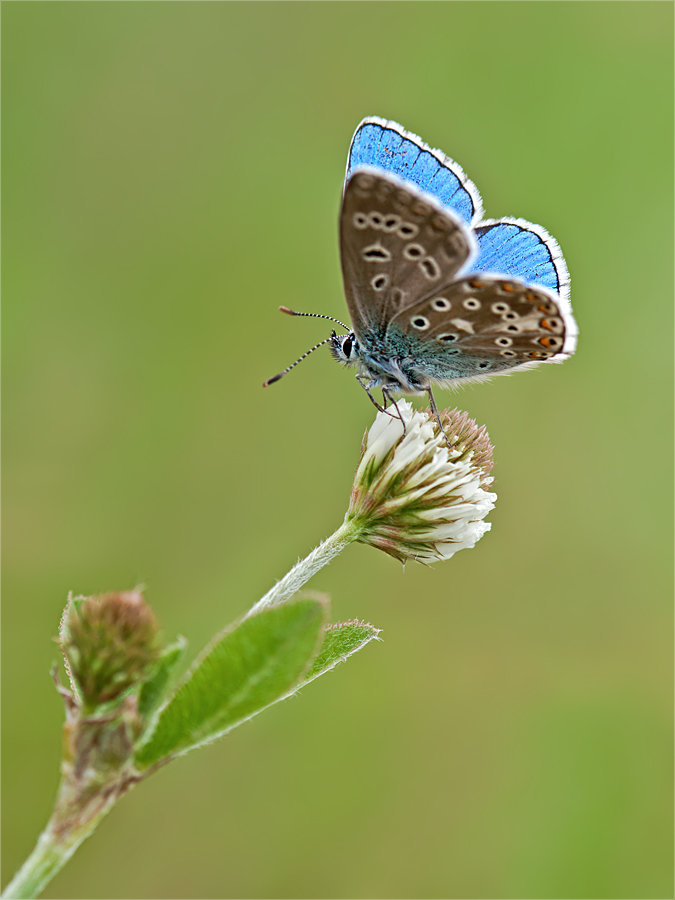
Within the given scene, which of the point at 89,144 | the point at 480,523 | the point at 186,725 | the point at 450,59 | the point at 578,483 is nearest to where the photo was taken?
the point at 186,725

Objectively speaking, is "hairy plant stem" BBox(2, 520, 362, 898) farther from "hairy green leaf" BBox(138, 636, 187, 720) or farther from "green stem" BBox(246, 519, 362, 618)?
"green stem" BBox(246, 519, 362, 618)

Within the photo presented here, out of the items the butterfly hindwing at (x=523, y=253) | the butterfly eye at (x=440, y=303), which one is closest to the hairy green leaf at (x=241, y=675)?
the butterfly eye at (x=440, y=303)

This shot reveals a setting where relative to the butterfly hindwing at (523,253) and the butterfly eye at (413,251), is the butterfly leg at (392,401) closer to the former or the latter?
the butterfly eye at (413,251)

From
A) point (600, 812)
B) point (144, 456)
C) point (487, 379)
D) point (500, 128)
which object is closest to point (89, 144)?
point (144, 456)

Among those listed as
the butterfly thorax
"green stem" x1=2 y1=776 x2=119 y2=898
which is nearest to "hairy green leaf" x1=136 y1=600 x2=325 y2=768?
"green stem" x1=2 y1=776 x2=119 y2=898

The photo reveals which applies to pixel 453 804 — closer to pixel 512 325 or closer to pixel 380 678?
pixel 380 678

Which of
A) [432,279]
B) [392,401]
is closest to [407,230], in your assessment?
[432,279]
